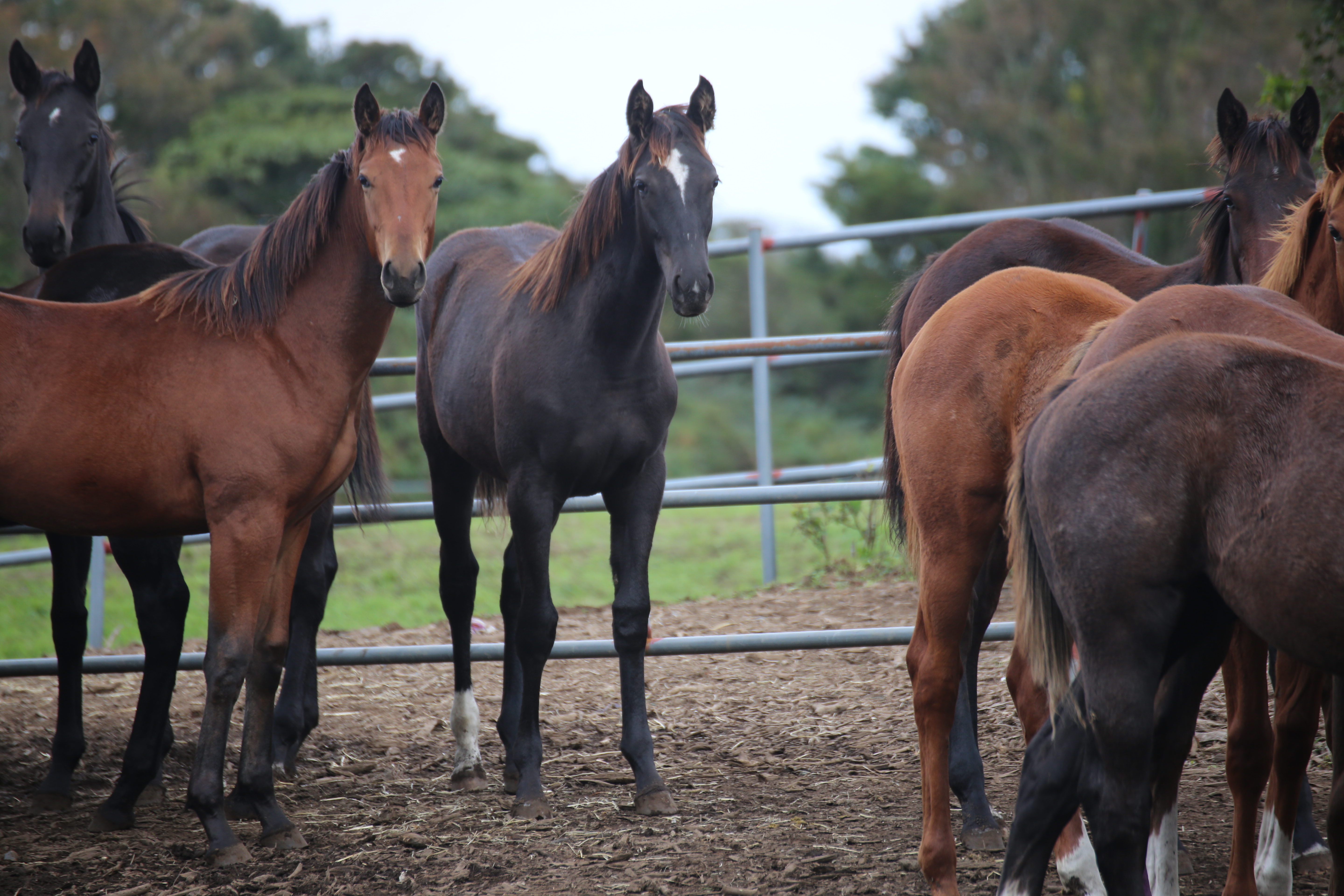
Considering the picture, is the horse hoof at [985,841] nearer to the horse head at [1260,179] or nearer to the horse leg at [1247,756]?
the horse leg at [1247,756]

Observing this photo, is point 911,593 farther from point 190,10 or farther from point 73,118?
point 190,10

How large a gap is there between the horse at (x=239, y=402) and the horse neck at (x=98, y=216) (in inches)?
42.8

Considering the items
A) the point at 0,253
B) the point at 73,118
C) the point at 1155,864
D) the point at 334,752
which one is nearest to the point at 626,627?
the point at 334,752

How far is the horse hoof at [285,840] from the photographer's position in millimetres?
3117

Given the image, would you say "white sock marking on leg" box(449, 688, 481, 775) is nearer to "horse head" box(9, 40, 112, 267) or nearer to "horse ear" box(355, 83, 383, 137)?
"horse ear" box(355, 83, 383, 137)

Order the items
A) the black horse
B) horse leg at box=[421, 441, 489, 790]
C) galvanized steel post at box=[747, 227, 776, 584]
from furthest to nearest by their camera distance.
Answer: galvanized steel post at box=[747, 227, 776, 584]
horse leg at box=[421, 441, 489, 790]
the black horse

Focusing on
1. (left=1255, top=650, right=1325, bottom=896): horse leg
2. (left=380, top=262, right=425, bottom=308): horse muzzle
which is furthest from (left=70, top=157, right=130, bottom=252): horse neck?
(left=1255, top=650, right=1325, bottom=896): horse leg

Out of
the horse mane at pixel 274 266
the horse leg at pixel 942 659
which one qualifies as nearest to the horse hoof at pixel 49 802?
the horse mane at pixel 274 266

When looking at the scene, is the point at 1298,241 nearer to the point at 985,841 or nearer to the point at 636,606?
the point at 985,841

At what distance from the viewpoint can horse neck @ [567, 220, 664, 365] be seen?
11.5 ft

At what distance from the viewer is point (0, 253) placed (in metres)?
12.6

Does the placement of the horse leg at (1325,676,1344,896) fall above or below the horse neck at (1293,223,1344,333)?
below

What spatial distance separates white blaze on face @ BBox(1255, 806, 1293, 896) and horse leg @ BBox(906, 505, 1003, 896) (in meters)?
0.72

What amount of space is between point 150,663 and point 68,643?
19.2 inches
